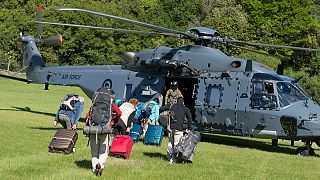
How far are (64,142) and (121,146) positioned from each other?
A: 1.44 metres

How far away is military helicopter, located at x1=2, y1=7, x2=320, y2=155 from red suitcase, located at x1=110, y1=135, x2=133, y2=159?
12.2 feet

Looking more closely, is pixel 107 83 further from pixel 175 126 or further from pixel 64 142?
pixel 175 126

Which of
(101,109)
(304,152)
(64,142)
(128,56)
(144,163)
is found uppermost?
(128,56)

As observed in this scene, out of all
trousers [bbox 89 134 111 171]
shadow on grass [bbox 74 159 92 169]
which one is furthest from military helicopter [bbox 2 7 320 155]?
trousers [bbox 89 134 111 171]

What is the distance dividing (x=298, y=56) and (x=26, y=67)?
144 feet

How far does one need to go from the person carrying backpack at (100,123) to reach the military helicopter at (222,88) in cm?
494

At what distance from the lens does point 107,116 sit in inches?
401

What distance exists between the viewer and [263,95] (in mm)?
16812

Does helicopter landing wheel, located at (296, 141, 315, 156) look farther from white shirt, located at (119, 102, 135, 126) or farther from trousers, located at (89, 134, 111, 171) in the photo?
trousers, located at (89, 134, 111, 171)

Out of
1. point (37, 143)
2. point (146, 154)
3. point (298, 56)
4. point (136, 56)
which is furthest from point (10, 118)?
point (298, 56)

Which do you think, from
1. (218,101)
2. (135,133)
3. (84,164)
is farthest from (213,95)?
(84,164)

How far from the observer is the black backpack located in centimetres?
1012

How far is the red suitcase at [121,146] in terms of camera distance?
1234 centimetres

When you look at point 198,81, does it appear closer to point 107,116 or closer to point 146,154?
point 146,154
